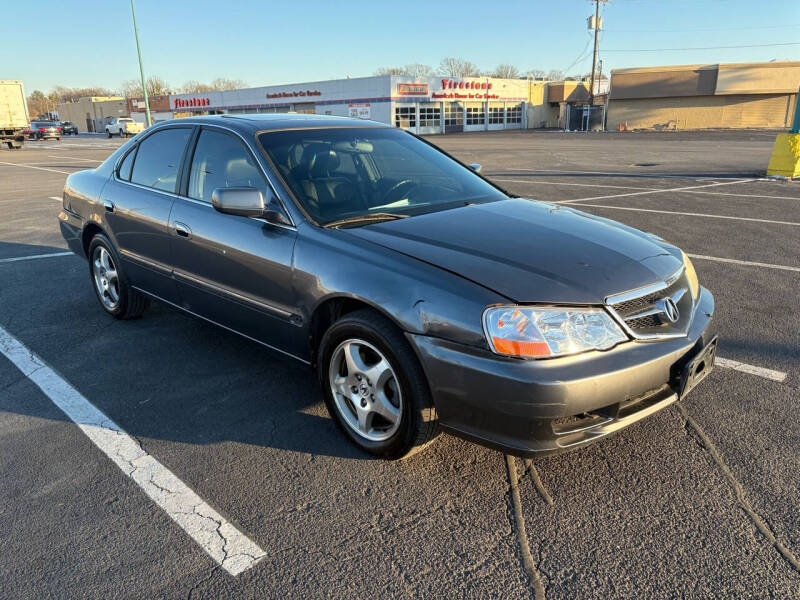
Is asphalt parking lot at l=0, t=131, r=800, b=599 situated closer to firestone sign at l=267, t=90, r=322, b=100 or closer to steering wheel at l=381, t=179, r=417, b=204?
steering wheel at l=381, t=179, r=417, b=204

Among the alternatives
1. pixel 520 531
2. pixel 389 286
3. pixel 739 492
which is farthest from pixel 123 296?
pixel 739 492

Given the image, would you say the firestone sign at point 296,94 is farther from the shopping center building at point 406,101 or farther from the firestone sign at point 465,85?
the firestone sign at point 465,85

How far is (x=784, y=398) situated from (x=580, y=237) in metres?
1.62

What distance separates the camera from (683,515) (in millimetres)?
2613

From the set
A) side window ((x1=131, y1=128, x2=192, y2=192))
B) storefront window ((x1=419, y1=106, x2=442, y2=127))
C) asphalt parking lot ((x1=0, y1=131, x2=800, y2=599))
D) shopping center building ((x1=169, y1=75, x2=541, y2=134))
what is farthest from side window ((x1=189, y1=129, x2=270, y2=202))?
storefront window ((x1=419, y1=106, x2=442, y2=127))

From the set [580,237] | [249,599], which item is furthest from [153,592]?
[580,237]

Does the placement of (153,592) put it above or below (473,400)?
below

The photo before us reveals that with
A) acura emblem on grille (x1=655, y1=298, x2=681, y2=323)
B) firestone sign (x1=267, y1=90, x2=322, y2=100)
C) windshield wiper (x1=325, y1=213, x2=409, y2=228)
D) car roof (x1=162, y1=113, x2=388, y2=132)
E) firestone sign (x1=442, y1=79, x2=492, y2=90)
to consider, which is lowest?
acura emblem on grille (x1=655, y1=298, x2=681, y2=323)

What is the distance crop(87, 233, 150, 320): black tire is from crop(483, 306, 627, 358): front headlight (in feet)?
10.7

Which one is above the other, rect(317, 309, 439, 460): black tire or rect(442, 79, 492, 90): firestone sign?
rect(442, 79, 492, 90): firestone sign

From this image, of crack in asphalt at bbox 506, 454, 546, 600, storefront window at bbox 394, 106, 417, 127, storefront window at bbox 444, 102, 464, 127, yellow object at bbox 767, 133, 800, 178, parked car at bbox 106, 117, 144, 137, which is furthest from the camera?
storefront window at bbox 444, 102, 464, 127

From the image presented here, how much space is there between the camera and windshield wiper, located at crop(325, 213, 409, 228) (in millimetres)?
3301

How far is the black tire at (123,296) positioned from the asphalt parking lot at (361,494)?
385mm

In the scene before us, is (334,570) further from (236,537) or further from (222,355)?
(222,355)
